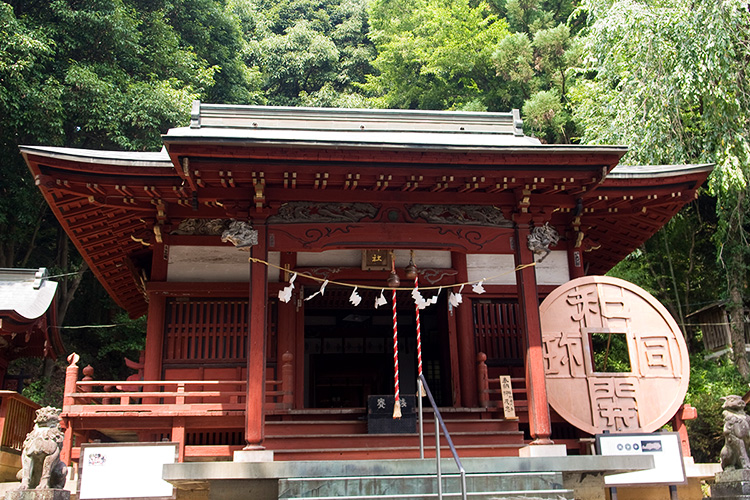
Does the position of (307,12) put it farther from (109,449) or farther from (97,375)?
(109,449)

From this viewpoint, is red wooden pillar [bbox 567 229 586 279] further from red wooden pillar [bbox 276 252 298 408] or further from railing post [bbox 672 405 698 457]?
red wooden pillar [bbox 276 252 298 408]

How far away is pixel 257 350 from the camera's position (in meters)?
7.54

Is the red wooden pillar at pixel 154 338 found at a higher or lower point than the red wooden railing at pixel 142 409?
higher

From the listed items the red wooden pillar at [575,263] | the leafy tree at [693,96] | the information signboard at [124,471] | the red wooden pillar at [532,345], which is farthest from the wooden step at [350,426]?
the leafy tree at [693,96]

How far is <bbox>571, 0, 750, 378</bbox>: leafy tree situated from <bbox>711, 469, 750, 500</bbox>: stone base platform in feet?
23.7

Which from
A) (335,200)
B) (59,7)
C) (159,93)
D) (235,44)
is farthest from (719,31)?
(235,44)

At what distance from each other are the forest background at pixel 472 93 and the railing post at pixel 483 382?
20.1ft

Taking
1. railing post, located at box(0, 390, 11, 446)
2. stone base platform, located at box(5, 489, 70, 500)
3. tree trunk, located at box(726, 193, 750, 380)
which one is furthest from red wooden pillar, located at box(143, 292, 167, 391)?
tree trunk, located at box(726, 193, 750, 380)

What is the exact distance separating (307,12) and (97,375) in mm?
27142

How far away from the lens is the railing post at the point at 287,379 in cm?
862

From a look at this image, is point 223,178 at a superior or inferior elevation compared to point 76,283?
inferior

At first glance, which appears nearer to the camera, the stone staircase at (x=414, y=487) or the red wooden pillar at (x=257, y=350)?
the stone staircase at (x=414, y=487)

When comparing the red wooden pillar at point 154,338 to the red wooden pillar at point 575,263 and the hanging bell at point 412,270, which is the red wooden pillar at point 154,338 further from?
the red wooden pillar at point 575,263

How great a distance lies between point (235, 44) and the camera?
26.9 metres
